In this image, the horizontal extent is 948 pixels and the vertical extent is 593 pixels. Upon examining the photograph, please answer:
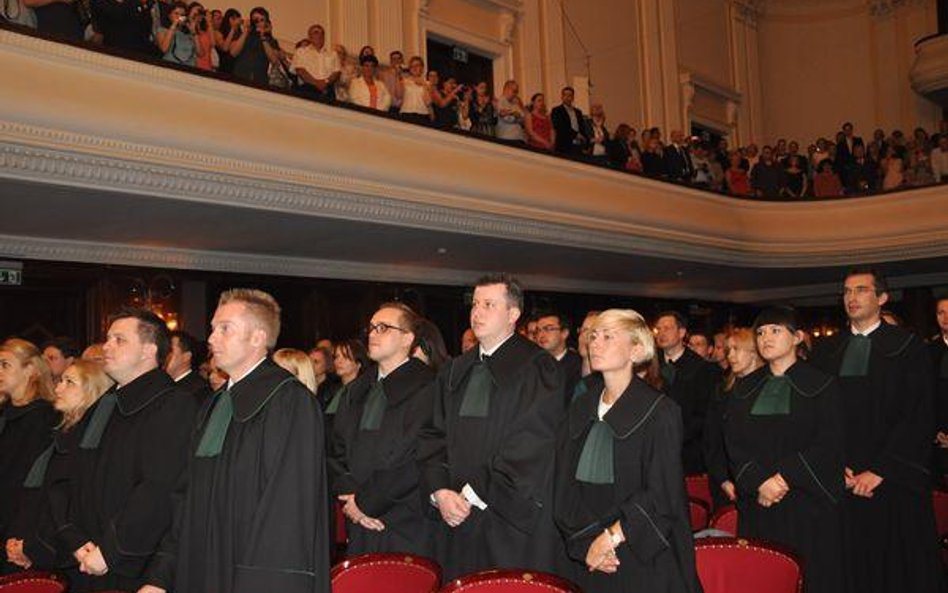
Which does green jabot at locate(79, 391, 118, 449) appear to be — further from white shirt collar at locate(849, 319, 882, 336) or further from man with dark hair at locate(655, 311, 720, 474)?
man with dark hair at locate(655, 311, 720, 474)

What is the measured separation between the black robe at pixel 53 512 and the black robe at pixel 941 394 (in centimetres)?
588

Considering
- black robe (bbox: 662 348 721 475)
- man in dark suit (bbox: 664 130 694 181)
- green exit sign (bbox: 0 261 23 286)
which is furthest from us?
man in dark suit (bbox: 664 130 694 181)

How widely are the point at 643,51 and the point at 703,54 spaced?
2303mm

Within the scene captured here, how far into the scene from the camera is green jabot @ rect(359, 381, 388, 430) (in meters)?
4.76

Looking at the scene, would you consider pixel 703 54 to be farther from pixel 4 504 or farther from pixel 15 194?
pixel 4 504

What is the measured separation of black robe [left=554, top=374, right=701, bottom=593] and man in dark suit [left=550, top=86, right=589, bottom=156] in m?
8.29

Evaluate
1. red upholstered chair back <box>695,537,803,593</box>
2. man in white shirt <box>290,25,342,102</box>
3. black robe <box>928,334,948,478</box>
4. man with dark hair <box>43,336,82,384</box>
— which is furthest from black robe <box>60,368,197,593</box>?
man in white shirt <box>290,25,342,102</box>

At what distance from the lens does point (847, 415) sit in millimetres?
5293

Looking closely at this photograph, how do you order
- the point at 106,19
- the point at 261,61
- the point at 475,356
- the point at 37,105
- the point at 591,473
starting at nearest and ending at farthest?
the point at 591,473 → the point at 475,356 → the point at 37,105 → the point at 106,19 → the point at 261,61

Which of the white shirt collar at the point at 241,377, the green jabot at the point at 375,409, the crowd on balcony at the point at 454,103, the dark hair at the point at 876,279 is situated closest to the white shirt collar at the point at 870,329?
the dark hair at the point at 876,279

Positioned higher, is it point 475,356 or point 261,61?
point 261,61

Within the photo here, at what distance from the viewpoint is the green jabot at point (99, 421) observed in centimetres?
394

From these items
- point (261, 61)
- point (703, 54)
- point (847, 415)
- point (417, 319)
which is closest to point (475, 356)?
point (417, 319)

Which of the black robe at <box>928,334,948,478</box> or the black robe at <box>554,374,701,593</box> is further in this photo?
the black robe at <box>928,334,948,478</box>
